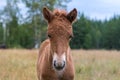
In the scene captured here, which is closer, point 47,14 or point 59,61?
point 59,61

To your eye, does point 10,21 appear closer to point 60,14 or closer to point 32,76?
point 32,76

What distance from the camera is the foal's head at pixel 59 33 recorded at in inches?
201

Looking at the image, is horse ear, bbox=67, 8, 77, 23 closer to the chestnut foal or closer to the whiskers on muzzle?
the chestnut foal

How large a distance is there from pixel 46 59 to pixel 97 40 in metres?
62.4

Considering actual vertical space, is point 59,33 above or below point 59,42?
above

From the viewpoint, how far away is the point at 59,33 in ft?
17.5

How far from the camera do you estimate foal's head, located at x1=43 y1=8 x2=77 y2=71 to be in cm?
511

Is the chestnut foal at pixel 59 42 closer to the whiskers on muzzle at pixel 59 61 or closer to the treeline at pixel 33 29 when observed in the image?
the whiskers on muzzle at pixel 59 61

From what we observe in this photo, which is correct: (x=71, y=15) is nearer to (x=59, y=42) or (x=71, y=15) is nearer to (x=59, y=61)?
(x=59, y=42)

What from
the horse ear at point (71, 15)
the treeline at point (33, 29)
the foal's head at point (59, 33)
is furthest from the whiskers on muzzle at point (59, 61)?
the treeline at point (33, 29)

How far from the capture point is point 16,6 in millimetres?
49031

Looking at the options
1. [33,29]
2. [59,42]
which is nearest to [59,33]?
[59,42]

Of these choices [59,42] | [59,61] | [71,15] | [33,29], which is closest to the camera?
[59,61]

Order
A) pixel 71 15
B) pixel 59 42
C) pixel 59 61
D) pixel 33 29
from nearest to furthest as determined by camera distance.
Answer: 1. pixel 59 61
2. pixel 59 42
3. pixel 71 15
4. pixel 33 29
